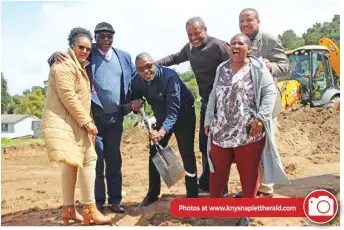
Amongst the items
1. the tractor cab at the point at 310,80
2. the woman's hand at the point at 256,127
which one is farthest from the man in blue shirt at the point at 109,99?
the tractor cab at the point at 310,80

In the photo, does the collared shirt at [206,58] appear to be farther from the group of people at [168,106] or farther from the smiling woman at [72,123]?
the smiling woman at [72,123]

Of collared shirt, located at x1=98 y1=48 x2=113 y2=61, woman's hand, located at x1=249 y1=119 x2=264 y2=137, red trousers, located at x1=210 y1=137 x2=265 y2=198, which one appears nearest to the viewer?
woman's hand, located at x1=249 y1=119 x2=264 y2=137

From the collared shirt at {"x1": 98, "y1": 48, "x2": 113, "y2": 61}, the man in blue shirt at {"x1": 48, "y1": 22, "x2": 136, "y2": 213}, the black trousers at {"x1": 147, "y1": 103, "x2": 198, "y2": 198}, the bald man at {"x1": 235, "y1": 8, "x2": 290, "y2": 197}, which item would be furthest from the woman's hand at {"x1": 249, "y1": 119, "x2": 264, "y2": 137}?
the collared shirt at {"x1": 98, "y1": 48, "x2": 113, "y2": 61}

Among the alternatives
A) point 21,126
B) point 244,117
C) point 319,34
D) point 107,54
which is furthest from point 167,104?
point 21,126

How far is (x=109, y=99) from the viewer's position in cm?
393

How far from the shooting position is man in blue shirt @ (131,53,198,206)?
3.91 metres

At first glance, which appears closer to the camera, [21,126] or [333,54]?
[333,54]

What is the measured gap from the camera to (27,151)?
1205 centimetres

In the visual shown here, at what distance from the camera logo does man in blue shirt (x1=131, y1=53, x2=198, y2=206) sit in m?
1.02

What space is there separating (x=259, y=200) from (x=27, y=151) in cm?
950

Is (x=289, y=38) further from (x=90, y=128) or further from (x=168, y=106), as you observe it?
(x=90, y=128)

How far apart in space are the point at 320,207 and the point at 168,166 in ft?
4.15

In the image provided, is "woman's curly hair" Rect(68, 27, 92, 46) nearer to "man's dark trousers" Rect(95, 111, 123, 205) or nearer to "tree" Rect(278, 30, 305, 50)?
"man's dark trousers" Rect(95, 111, 123, 205)

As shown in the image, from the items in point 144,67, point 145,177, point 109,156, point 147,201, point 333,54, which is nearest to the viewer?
point 144,67
